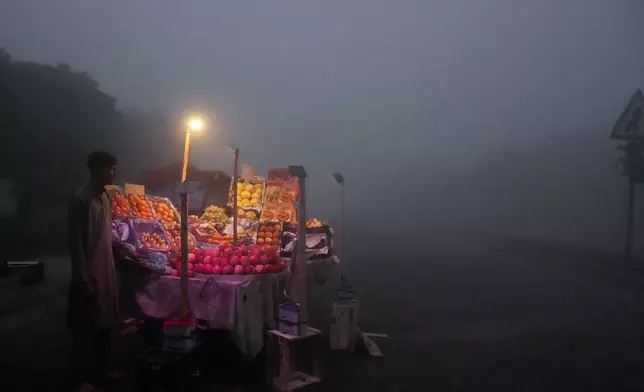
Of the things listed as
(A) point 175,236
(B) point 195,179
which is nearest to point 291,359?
(A) point 175,236

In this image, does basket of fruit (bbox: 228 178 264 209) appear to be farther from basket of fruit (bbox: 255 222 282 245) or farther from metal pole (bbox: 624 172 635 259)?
metal pole (bbox: 624 172 635 259)

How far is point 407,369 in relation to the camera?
3.96 metres

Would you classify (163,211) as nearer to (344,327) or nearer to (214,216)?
(214,216)

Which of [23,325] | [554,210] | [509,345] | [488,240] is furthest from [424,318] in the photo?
[23,325]

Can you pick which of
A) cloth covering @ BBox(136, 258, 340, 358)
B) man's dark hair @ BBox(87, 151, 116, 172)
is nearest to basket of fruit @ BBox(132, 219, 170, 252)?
cloth covering @ BBox(136, 258, 340, 358)

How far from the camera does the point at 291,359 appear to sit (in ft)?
11.7

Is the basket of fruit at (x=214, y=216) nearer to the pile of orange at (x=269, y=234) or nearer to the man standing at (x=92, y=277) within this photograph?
the pile of orange at (x=269, y=234)

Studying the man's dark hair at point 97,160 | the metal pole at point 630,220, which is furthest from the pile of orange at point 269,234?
the metal pole at point 630,220

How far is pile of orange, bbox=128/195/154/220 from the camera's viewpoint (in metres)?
4.05

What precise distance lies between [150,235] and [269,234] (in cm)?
108

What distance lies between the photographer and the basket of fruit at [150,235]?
150 inches

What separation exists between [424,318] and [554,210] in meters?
2.11

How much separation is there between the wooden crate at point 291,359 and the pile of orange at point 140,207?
1.59 m

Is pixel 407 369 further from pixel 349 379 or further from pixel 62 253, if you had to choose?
pixel 62 253
